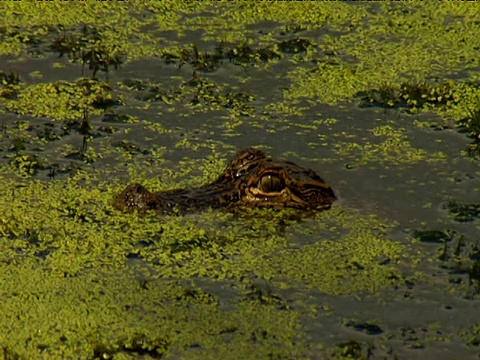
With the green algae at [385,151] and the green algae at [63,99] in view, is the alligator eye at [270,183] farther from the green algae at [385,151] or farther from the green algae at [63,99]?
the green algae at [63,99]

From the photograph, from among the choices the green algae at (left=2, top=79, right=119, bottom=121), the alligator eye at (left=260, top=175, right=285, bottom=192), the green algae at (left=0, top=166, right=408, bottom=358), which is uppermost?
the alligator eye at (left=260, top=175, right=285, bottom=192)

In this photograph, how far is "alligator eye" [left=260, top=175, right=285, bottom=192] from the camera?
927 centimetres

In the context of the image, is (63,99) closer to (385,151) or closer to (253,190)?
(253,190)

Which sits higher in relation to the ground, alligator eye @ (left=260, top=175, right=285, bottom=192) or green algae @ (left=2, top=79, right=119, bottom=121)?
alligator eye @ (left=260, top=175, right=285, bottom=192)

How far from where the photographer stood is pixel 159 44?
12453 mm

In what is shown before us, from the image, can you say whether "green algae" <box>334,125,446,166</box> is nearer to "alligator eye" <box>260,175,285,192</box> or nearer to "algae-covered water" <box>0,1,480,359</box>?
"algae-covered water" <box>0,1,480,359</box>

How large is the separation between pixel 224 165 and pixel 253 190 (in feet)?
2.50

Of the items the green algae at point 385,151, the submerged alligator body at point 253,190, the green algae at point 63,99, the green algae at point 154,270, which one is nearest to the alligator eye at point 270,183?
the submerged alligator body at point 253,190

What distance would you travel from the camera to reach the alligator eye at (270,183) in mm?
9266

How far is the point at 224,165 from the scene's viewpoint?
10.0m

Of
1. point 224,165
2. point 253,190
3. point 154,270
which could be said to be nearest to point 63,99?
point 224,165

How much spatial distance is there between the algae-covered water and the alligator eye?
0.64ft

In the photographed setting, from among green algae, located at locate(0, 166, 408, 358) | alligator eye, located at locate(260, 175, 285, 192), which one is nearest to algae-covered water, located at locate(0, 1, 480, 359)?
green algae, located at locate(0, 166, 408, 358)

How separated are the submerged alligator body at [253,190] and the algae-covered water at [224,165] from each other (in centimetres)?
11
